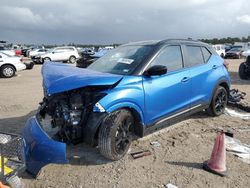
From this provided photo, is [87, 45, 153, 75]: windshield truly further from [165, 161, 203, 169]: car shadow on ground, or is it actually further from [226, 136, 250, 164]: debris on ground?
[226, 136, 250, 164]: debris on ground

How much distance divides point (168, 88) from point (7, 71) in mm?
13626

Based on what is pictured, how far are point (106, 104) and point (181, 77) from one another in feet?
5.96

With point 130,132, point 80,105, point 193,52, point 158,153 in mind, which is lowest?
point 158,153

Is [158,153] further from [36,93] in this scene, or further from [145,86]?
[36,93]

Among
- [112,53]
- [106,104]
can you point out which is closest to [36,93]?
[112,53]

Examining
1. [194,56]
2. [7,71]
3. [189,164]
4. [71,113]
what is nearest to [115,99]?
[71,113]

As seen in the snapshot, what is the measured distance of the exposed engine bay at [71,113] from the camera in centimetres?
454

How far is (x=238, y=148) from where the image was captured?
5.45m

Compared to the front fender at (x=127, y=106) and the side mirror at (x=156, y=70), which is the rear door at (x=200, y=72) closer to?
the side mirror at (x=156, y=70)

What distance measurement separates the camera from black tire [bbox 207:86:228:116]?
7028 millimetres

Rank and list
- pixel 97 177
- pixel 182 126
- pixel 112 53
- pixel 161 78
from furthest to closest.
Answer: pixel 182 126 < pixel 112 53 < pixel 161 78 < pixel 97 177

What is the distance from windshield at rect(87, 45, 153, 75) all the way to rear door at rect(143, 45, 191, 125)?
9.6 inches

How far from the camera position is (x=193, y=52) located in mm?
6484

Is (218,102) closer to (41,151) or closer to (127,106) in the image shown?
(127,106)
